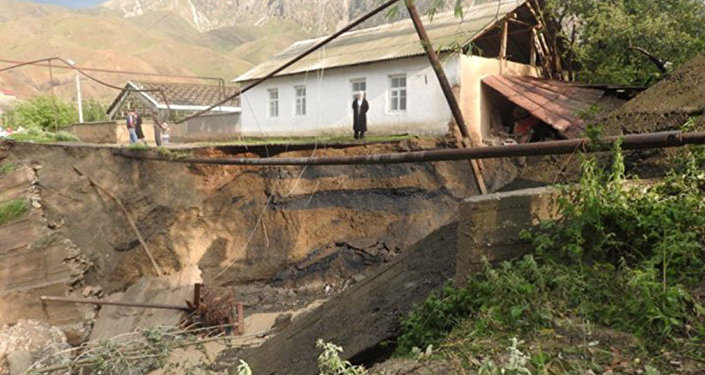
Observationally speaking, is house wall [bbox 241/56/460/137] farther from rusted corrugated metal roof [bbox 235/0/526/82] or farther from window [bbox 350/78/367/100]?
rusted corrugated metal roof [bbox 235/0/526/82]

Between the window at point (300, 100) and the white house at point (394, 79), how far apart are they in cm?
4

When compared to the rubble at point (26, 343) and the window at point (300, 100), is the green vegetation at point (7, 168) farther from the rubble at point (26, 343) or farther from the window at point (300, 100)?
the window at point (300, 100)

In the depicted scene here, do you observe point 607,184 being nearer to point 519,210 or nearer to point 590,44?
point 519,210

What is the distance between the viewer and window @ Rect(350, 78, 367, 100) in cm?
1511

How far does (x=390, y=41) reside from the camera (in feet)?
50.6

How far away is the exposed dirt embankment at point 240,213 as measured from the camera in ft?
34.5

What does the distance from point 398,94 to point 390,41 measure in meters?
2.36

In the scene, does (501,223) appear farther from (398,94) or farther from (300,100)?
(300,100)

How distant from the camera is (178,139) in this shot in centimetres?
2138

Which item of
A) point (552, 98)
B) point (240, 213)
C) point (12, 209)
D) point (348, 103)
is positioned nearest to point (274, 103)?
point (348, 103)

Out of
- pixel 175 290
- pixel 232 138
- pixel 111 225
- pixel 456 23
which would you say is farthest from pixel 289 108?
pixel 175 290

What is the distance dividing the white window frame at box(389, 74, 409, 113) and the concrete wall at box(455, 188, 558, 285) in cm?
1125

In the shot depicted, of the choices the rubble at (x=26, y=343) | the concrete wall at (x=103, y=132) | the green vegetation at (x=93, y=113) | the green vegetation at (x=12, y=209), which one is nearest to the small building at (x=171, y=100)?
the green vegetation at (x=93, y=113)

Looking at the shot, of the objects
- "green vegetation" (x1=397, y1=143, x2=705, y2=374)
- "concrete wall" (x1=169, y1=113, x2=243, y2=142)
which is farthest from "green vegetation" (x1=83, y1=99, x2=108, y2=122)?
"green vegetation" (x1=397, y1=143, x2=705, y2=374)
